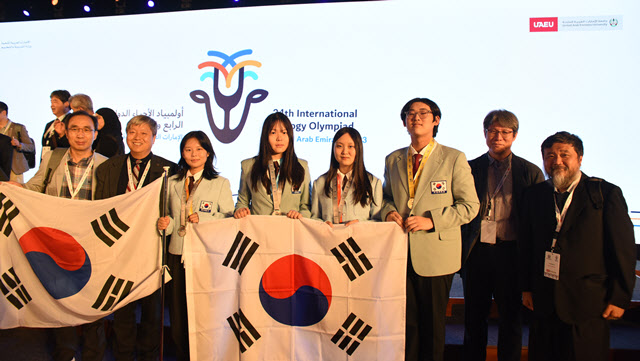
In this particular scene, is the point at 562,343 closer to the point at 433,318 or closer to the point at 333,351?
the point at 433,318

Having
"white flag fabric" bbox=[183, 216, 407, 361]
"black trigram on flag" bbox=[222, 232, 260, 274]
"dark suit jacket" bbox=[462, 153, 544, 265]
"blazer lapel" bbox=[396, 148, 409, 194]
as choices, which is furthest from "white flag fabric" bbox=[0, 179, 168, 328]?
"dark suit jacket" bbox=[462, 153, 544, 265]

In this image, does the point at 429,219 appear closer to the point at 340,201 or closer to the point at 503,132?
the point at 340,201

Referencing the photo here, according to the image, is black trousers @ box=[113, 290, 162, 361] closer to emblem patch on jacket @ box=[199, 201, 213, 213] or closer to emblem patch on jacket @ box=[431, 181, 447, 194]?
emblem patch on jacket @ box=[199, 201, 213, 213]

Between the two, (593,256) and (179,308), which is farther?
(179,308)

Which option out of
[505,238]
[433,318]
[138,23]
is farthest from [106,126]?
[505,238]

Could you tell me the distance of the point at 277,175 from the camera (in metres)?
2.48

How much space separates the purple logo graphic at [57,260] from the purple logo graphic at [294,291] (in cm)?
125

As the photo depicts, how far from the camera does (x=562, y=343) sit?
6.98ft

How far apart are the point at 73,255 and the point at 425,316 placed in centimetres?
236

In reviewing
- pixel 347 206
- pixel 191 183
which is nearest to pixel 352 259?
pixel 347 206

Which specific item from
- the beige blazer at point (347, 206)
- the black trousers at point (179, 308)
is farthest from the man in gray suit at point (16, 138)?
the beige blazer at point (347, 206)

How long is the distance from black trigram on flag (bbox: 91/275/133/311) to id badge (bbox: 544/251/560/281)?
2623mm


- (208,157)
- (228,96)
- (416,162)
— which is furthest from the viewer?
(228,96)

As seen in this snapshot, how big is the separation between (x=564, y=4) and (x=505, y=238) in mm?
2960
